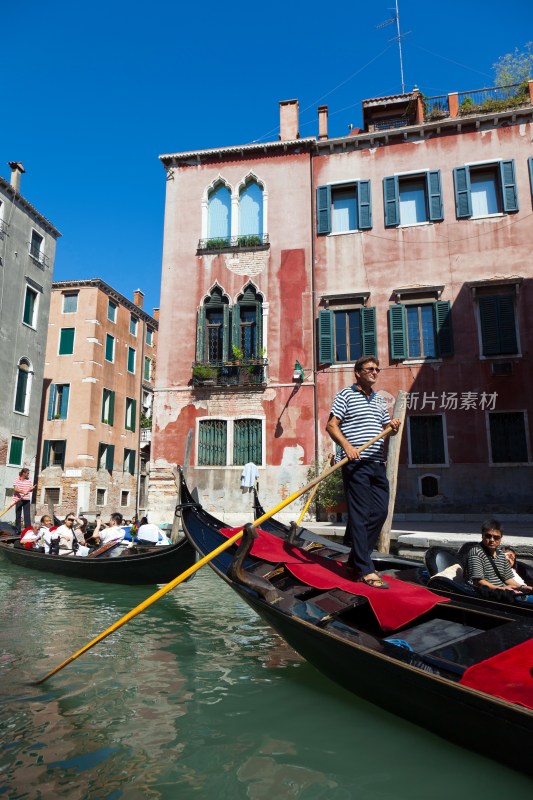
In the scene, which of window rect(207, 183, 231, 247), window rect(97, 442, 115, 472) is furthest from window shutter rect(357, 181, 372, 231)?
window rect(97, 442, 115, 472)

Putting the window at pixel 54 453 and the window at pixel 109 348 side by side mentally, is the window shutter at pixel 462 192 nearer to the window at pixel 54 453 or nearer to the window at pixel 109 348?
the window at pixel 109 348

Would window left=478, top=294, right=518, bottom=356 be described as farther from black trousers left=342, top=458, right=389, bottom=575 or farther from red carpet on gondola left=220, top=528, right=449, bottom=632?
black trousers left=342, top=458, right=389, bottom=575

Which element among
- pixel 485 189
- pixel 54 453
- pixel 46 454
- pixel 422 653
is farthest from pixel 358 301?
pixel 46 454

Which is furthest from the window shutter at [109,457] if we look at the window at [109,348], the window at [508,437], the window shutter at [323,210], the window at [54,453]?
the window at [508,437]

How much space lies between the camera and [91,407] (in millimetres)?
18016

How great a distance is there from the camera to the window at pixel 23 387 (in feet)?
47.5

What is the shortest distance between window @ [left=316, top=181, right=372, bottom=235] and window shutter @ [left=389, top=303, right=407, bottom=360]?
2.02 m

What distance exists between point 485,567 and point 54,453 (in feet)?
53.6

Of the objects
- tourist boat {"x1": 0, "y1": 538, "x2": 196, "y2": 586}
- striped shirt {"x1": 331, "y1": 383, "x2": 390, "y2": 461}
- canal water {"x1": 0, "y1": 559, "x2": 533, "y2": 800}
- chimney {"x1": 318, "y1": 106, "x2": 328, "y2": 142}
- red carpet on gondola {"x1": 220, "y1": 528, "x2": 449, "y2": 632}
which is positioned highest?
chimney {"x1": 318, "y1": 106, "x2": 328, "y2": 142}

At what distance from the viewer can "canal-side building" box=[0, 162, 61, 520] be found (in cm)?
1388

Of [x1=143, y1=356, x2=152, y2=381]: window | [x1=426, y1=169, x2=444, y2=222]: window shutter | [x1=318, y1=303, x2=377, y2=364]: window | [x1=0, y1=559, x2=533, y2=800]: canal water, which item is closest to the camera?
[x1=0, y1=559, x2=533, y2=800]: canal water

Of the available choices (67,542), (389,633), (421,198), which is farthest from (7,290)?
(389,633)

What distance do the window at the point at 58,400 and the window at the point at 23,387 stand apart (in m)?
3.31

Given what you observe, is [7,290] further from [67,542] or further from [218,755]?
[218,755]
